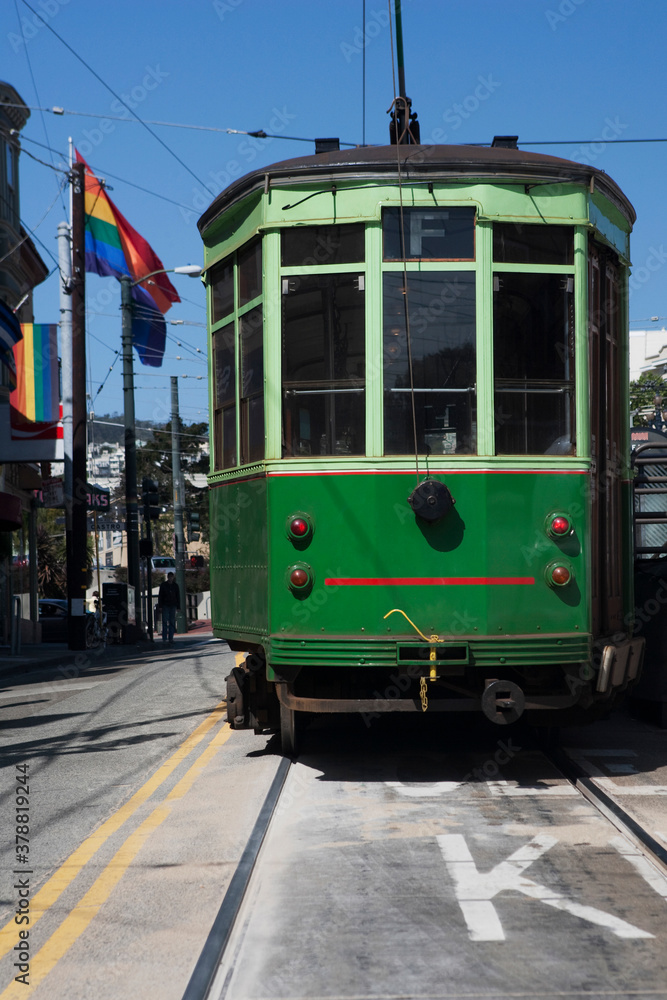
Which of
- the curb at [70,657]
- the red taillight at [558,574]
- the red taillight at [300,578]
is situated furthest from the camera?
the curb at [70,657]

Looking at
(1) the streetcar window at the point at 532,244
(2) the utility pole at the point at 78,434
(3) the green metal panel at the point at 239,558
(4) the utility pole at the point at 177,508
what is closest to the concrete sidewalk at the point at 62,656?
(2) the utility pole at the point at 78,434

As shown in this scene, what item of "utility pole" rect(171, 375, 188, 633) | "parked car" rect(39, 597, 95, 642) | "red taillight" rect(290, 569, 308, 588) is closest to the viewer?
"red taillight" rect(290, 569, 308, 588)

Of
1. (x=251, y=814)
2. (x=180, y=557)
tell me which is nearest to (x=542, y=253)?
(x=251, y=814)

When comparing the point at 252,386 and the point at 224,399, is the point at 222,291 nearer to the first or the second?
the point at 224,399

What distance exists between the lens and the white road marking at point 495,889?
4.60 m

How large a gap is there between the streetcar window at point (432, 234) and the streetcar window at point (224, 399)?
5.05ft

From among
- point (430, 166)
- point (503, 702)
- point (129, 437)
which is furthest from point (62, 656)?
point (430, 166)

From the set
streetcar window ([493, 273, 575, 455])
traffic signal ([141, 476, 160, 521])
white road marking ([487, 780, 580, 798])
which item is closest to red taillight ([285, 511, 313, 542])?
streetcar window ([493, 273, 575, 455])

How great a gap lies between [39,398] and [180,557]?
43.3 feet

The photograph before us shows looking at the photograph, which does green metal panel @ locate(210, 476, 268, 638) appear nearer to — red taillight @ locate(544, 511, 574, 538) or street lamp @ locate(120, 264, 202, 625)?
red taillight @ locate(544, 511, 574, 538)

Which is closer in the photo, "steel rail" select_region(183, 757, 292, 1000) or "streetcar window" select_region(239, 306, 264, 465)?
"steel rail" select_region(183, 757, 292, 1000)

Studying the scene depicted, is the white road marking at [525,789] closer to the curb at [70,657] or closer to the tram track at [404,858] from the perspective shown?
Answer: the tram track at [404,858]

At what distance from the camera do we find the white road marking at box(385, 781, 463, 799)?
718 cm

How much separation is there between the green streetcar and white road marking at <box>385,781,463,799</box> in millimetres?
560
